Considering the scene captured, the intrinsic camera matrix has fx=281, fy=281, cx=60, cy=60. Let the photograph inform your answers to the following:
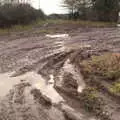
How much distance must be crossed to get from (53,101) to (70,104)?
58 centimetres

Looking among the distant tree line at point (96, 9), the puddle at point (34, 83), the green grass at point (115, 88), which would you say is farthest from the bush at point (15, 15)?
the green grass at point (115, 88)

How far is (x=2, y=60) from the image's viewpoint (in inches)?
524

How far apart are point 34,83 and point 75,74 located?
5.17 feet

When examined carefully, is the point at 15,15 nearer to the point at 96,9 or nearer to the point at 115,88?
the point at 96,9

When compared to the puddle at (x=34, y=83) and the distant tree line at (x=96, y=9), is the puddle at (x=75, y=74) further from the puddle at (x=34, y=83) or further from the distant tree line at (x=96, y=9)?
the distant tree line at (x=96, y=9)

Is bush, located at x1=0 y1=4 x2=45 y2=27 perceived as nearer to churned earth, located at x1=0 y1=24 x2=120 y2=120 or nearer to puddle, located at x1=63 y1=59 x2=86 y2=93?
churned earth, located at x1=0 y1=24 x2=120 y2=120

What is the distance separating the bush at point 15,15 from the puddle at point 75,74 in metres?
15.1

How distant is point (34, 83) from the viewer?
9.52 meters

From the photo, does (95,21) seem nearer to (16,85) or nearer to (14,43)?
(14,43)

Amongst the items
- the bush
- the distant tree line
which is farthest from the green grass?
the distant tree line

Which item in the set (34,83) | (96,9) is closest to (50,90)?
(34,83)

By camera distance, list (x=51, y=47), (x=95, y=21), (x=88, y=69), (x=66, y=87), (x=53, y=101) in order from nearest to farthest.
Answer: (x=53, y=101), (x=66, y=87), (x=88, y=69), (x=51, y=47), (x=95, y=21)

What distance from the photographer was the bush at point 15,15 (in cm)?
2616

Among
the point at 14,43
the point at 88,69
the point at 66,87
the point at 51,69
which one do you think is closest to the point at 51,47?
the point at 14,43
